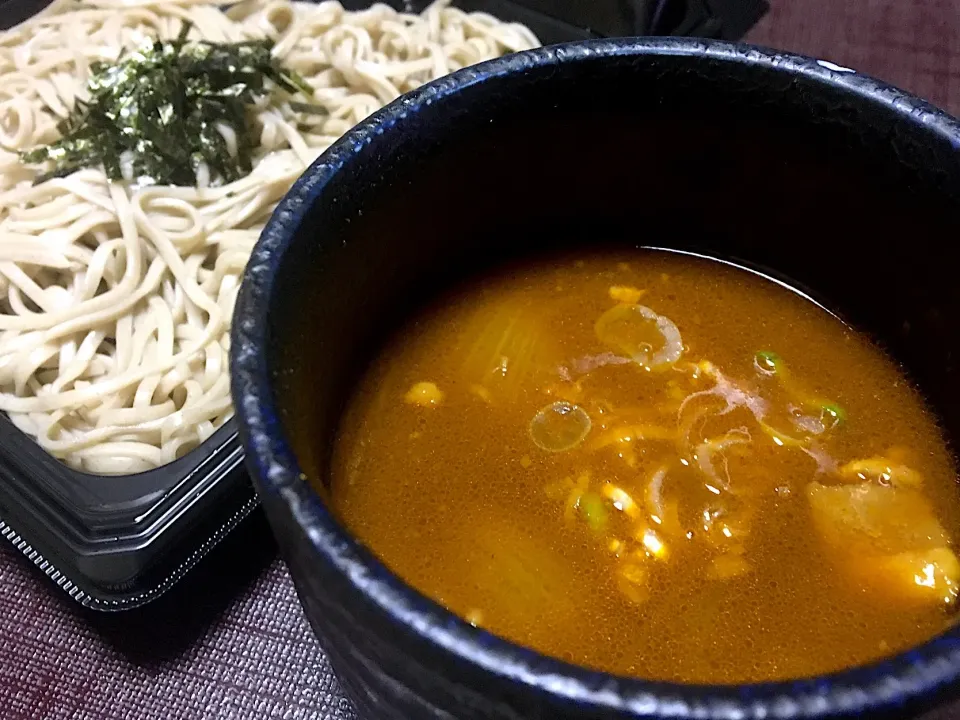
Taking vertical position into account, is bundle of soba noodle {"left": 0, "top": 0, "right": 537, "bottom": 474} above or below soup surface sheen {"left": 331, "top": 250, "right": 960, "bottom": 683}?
below

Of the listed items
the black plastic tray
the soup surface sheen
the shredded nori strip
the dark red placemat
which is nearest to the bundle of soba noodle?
the shredded nori strip

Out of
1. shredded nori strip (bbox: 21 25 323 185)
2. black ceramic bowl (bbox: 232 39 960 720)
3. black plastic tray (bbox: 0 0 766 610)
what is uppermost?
black ceramic bowl (bbox: 232 39 960 720)

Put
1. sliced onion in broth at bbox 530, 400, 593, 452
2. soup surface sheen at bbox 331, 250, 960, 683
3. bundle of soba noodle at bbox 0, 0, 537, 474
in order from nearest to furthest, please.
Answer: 1. soup surface sheen at bbox 331, 250, 960, 683
2. sliced onion in broth at bbox 530, 400, 593, 452
3. bundle of soba noodle at bbox 0, 0, 537, 474

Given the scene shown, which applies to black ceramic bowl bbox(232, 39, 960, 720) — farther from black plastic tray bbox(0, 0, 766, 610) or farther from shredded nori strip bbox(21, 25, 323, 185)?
shredded nori strip bbox(21, 25, 323, 185)

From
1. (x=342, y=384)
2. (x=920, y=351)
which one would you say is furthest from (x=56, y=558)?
(x=920, y=351)

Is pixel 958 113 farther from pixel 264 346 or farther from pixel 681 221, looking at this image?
pixel 264 346

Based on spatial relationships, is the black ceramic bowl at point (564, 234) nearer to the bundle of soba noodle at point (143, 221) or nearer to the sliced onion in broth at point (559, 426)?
the sliced onion in broth at point (559, 426)

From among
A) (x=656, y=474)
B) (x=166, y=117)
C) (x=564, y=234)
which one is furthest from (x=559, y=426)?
(x=166, y=117)

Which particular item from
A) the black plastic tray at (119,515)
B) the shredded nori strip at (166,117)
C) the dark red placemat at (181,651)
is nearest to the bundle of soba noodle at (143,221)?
the shredded nori strip at (166,117)
